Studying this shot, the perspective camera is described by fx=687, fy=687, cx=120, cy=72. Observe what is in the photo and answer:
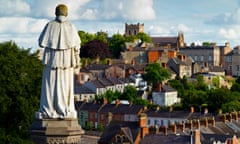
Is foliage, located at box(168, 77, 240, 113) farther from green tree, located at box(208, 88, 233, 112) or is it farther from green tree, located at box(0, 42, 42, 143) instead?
green tree, located at box(0, 42, 42, 143)

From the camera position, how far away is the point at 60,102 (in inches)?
436

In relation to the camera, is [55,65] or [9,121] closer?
[55,65]

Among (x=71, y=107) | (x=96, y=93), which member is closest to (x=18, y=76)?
(x=71, y=107)

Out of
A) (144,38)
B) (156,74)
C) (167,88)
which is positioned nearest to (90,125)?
(167,88)

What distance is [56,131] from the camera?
35.6 feet

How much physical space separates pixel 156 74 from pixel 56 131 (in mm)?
86073

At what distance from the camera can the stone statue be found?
36.3 feet

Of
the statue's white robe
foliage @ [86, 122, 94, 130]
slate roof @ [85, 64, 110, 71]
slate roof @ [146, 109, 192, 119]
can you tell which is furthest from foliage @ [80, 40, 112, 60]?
the statue's white robe

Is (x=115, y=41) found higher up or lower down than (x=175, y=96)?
higher up

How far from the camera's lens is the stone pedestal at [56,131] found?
426 inches

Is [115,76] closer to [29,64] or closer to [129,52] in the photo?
[129,52]

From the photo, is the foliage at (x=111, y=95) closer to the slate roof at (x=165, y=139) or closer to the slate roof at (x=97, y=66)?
the slate roof at (x=97, y=66)

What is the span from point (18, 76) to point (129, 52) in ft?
319

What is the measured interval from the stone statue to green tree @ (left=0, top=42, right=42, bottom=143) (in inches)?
359
